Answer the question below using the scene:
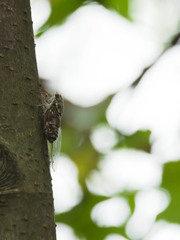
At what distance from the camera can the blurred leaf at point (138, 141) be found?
264cm

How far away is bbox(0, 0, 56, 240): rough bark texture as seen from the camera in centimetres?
114

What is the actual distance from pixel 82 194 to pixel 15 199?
59.0 inches

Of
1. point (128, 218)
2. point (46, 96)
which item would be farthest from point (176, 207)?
point (46, 96)

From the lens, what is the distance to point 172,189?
2.38 m

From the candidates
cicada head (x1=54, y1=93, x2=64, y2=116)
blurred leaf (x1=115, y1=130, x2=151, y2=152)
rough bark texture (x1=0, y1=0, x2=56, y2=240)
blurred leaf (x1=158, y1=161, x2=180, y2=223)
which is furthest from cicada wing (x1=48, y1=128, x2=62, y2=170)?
blurred leaf (x1=115, y1=130, x2=151, y2=152)

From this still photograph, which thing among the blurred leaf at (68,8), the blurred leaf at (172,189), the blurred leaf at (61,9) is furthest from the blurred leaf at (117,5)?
the blurred leaf at (172,189)

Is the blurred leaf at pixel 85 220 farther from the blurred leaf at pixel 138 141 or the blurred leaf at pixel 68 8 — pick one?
the blurred leaf at pixel 68 8

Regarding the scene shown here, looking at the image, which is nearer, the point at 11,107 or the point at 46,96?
the point at 11,107

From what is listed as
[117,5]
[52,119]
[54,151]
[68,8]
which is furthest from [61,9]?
[52,119]

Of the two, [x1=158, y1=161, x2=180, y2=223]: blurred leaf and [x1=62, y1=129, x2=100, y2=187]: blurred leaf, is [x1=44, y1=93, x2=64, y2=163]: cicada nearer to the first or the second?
[x1=158, y1=161, x2=180, y2=223]: blurred leaf

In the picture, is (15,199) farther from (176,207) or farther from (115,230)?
(115,230)

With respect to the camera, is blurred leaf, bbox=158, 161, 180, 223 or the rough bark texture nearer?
the rough bark texture

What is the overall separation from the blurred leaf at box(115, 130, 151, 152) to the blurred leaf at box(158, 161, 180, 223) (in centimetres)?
25

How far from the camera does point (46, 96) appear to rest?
71.6 inches
